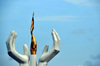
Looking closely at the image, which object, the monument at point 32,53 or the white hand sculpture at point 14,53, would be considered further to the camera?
the white hand sculpture at point 14,53

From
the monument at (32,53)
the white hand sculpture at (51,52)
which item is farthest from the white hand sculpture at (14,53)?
the white hand sculpture at (51,52)

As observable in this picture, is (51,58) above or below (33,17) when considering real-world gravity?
below

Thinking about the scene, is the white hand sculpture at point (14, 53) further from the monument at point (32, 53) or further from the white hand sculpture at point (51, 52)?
the white hand sculpture at point (51, 52)

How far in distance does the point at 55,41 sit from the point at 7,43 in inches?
182

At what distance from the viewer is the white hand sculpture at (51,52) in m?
41.7

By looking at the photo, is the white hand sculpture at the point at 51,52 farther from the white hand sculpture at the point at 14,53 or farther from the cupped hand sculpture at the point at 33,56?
the white hand sculpture at the point at 14,53

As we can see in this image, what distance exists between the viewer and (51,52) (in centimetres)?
4181

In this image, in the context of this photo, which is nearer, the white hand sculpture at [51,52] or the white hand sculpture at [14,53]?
the white hand sculpture at [51,52]

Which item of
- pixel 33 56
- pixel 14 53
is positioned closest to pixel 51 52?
pixel 33 56

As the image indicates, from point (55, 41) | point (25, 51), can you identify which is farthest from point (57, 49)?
point (25, 51)

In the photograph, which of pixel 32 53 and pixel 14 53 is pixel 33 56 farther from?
pixel 14 53

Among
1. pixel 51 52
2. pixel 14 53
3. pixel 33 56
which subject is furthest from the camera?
pixel 33 56

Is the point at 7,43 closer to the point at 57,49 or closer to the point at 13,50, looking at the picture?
the point at 13,50

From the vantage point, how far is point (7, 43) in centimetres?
4222
